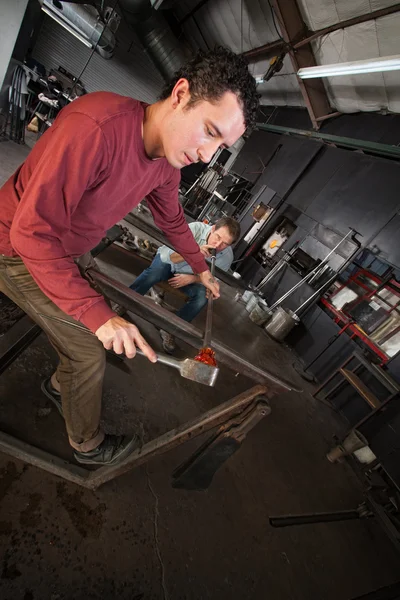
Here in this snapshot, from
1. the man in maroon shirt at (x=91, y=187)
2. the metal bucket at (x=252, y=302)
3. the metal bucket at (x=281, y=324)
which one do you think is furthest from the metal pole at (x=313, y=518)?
the metal bucket at (x=252, y=302)

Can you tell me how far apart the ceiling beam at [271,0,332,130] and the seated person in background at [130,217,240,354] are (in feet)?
16.3

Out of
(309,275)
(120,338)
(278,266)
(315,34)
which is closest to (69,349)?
(120,338)

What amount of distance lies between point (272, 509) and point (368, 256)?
449 centimetres

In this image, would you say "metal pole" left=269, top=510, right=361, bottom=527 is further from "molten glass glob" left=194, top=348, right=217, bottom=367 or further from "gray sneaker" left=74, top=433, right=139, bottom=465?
"molten glass glob" left=194, top=348, right=217, bottom=367

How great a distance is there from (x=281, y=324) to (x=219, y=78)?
4.48 m

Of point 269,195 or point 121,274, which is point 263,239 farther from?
point 121,274

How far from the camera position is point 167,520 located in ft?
5.39

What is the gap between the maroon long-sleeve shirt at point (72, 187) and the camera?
1.00 m

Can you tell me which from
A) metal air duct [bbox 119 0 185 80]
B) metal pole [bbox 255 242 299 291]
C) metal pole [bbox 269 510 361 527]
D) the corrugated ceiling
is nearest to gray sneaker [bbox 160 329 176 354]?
metal pole [bbox 269 510 361 527]

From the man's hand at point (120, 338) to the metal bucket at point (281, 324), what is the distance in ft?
14.3

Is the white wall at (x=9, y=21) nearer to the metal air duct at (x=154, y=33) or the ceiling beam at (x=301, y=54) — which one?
the ceiling beam at (x=301, y=54)

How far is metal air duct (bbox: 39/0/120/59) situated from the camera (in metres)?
7.32

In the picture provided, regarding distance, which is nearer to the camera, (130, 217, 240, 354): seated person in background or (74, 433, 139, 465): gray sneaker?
(74, 433, 139, 465): gray sneaker

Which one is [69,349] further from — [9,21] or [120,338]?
[9,21]
